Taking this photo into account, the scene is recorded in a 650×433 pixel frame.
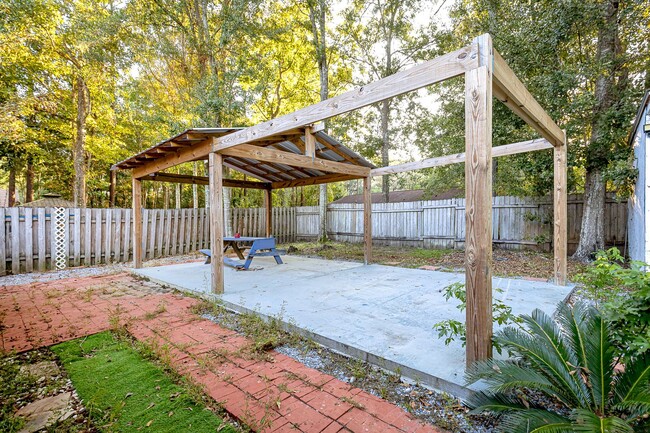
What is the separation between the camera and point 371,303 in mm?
3641

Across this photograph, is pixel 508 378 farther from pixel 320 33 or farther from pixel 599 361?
pixel 320 33

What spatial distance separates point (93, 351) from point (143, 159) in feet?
14.4

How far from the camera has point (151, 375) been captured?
2.16 metres

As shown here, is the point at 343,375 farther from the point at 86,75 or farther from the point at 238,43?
the point at 86,75

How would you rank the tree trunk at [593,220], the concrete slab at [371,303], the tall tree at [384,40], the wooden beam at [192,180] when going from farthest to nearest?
the tall tree at [384,40], the wooden beam at [192,180], the tree trunk at [593,220], the concrete slab at [371,303]

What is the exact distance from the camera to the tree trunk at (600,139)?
588 centimetres

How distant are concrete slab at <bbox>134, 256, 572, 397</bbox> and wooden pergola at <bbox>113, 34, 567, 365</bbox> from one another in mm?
404

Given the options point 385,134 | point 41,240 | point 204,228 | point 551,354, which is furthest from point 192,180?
point 385,134

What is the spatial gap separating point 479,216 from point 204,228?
29.6 ft

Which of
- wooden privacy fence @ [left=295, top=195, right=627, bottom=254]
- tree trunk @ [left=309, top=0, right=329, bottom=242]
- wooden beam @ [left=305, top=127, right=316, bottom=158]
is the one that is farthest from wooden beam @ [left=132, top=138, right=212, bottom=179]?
wooden privacy fence @ [left=295, top=195, right=627, bottom=254]

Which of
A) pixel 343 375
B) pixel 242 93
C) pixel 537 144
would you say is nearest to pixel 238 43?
pixel 242 93

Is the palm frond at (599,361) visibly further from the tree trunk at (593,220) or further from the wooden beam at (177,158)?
the tree trunk at (593,220)

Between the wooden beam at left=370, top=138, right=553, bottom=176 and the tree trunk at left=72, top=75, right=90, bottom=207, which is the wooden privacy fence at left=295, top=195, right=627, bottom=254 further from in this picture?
the tree trunk at left=72, top=75, right=90, bottom=207

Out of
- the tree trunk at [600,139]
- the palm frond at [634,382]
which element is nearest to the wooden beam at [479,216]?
the palm frond at [634,382]
